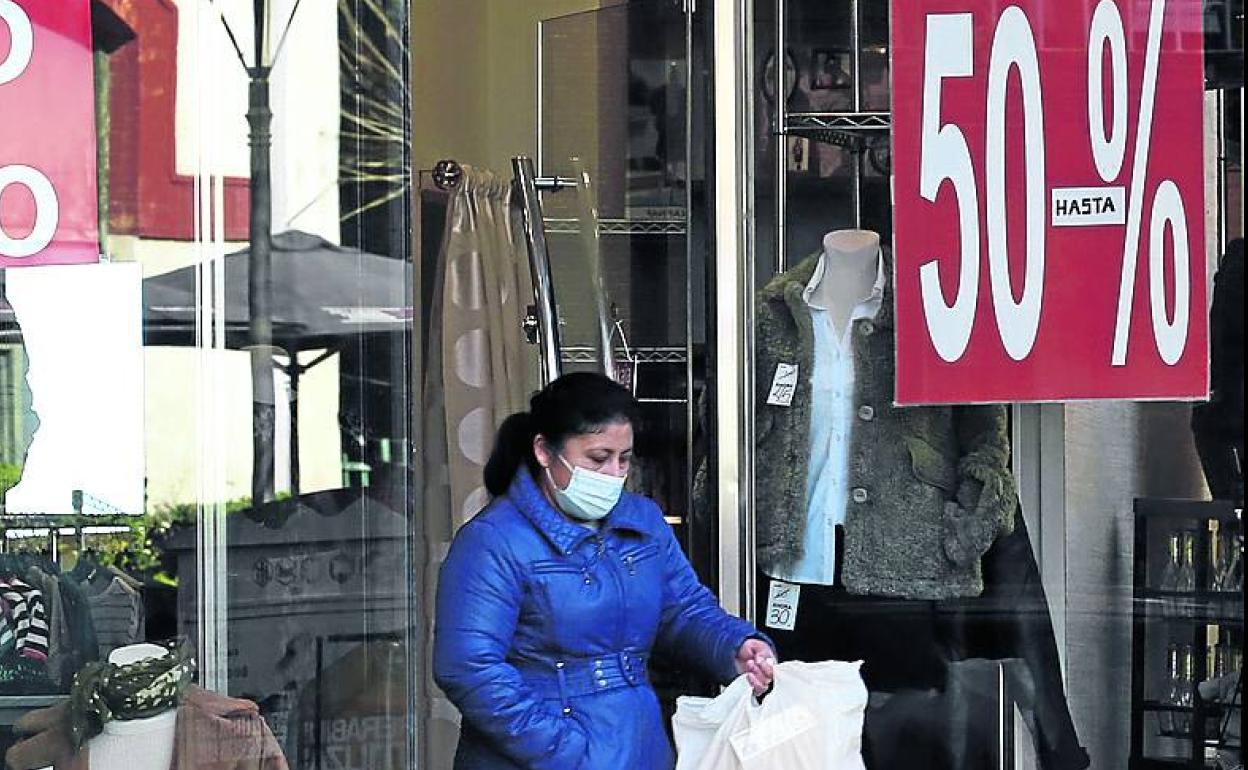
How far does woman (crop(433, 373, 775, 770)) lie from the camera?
138 inches

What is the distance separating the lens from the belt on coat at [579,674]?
3.59 m

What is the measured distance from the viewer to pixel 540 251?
433 cm

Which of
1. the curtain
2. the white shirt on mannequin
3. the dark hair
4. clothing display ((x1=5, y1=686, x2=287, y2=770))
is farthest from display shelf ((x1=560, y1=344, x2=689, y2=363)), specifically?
clothing display ((x1=5, y1=686, x2=287, y2=770))

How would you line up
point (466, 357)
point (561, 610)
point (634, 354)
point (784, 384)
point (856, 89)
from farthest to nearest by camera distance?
1. point (466, 357)
2. point (634, 354)
3. point (784, 384)
4. point (856, 89)
5. point (561, 610)

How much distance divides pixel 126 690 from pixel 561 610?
28.8 inches

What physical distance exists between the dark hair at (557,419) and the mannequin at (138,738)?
65 cm

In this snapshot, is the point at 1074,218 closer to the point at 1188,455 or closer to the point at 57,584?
the point at 1188,455

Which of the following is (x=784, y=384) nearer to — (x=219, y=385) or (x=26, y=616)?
(x=219, y=385)

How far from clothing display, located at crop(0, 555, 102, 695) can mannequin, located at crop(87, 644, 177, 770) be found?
0.05m

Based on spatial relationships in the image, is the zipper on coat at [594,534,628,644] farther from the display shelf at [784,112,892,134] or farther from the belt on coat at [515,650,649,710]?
the display shelf at [784,112,892,134]

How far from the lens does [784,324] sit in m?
4.11

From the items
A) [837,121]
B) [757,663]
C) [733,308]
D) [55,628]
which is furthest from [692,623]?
[55,628]

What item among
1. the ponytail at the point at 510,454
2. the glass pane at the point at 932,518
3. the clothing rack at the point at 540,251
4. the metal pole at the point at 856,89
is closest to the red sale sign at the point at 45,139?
the ponytail at the point at 510,454

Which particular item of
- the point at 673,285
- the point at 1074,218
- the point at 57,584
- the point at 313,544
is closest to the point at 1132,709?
the point at 1074,218
